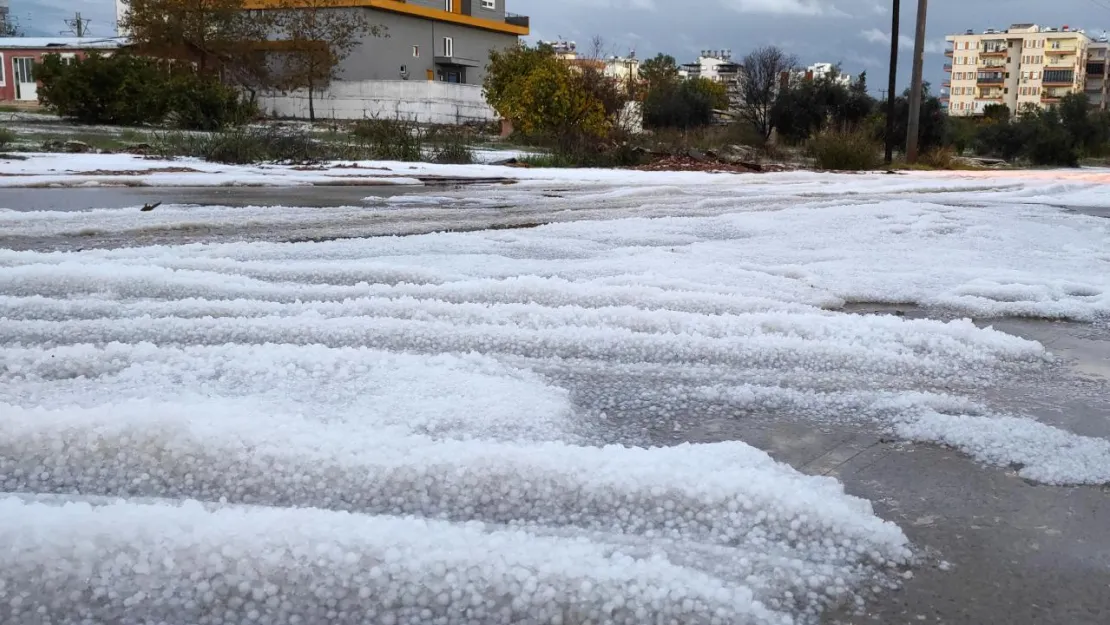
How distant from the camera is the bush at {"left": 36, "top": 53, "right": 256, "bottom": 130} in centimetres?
1947

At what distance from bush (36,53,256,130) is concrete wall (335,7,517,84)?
14.5 meters

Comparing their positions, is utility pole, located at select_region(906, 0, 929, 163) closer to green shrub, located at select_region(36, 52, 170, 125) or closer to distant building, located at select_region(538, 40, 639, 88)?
distant building, located at select_region(538, 40, 639, 88)

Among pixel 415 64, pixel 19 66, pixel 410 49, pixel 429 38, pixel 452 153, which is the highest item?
pixel 429 38

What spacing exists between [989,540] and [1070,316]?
5.88 feet

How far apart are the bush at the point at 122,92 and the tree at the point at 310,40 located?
8.44m

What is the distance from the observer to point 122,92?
1984 centimetres

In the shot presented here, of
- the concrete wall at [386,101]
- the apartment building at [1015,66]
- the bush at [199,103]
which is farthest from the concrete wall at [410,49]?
the apartment building at [1015,66]

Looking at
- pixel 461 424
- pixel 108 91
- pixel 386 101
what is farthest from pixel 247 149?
pixel 386 101

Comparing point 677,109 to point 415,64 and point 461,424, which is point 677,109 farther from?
point 461,424

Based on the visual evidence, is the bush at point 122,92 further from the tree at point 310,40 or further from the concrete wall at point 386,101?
the concrete wall at point 386,101

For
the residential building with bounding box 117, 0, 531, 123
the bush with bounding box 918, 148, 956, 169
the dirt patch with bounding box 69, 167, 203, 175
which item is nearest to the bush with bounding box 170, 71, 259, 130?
the residential building with bounding box 117, 0, 531, 123

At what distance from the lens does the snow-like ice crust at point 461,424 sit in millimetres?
1004

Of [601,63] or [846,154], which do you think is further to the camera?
[601,63]

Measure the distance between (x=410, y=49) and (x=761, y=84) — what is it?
1969cm
